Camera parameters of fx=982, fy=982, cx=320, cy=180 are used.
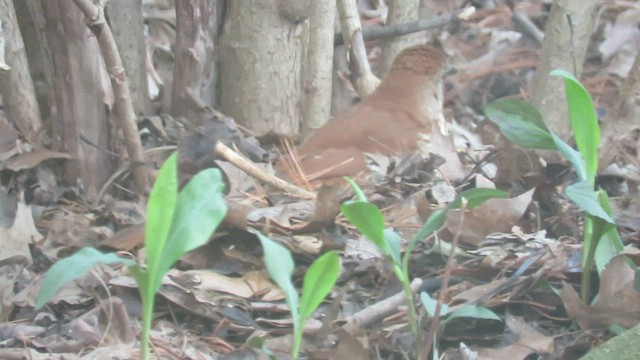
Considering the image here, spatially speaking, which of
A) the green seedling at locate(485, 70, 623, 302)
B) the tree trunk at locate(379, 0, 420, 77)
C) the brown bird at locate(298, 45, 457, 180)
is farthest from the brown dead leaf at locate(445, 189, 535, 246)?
the tree trunk at locate(379, 0, 420, 77)

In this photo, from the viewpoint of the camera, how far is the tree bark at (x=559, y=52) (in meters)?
4.44

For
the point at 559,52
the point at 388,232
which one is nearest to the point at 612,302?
the point at 388,232

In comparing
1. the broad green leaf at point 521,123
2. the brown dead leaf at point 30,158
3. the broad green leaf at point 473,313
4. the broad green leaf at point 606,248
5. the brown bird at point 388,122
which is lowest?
the brown bird at point 388,122

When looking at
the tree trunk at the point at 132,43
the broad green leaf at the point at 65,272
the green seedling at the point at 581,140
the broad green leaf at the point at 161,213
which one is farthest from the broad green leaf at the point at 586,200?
the tree trunk at the point at 132,43

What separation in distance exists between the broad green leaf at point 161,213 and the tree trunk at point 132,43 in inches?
85.3

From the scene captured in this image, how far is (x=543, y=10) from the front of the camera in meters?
7.14

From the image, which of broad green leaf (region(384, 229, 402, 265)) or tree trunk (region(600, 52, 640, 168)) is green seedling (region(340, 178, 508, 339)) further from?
tree trunk (region(600, 52, 640, 168))

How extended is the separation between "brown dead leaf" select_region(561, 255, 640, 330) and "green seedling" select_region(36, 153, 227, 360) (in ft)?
3.28

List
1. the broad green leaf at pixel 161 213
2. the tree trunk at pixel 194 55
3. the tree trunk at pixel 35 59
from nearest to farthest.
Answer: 1. the broad green leaf at pixel 161 213
2. the tree trunk at pixel 35 59
3. the tree trunk at pixel 194 55

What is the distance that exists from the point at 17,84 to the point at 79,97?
0.31m

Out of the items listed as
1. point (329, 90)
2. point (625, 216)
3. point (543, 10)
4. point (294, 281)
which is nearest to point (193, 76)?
point (329, 90)

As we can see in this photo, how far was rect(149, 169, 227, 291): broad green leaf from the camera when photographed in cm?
188

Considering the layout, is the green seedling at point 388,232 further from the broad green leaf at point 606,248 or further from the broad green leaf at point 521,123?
the broad green leaf at point 606,248

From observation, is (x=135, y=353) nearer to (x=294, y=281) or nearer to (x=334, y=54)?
(x=294, y=281)
